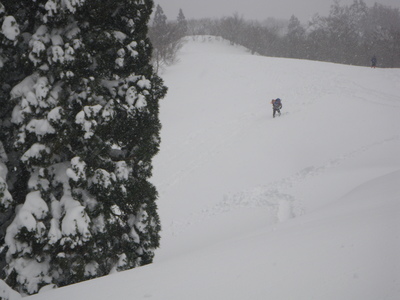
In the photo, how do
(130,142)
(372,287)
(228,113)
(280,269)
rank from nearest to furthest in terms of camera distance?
(372,287) → (280,269) → (130,142) → (228,113)

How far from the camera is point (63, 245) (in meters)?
5.11

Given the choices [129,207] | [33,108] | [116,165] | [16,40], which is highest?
[16,40]

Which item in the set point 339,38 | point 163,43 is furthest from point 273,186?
point 339,38

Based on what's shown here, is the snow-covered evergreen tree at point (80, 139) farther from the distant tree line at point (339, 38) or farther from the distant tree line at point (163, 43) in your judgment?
the distant tree line at point (339, 38)

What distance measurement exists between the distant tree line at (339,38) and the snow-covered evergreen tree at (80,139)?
53.7 m

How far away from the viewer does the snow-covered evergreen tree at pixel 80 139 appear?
16.7ft

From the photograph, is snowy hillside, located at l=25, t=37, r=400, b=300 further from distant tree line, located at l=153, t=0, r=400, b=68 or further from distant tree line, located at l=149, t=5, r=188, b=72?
distant tree line, located at l=153, t=0, r=400, b=68

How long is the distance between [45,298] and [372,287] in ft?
14.5

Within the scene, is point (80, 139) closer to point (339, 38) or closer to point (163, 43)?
point (163, 43)

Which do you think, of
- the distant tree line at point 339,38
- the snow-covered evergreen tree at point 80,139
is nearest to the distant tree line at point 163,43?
the snow-covered evergreen tree at point 80,139

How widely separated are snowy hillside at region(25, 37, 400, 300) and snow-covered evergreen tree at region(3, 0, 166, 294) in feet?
3.71

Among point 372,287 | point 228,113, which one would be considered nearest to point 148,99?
point 372,287

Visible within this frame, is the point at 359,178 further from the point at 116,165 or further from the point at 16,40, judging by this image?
the point at 16,40

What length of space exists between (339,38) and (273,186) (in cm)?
5387
